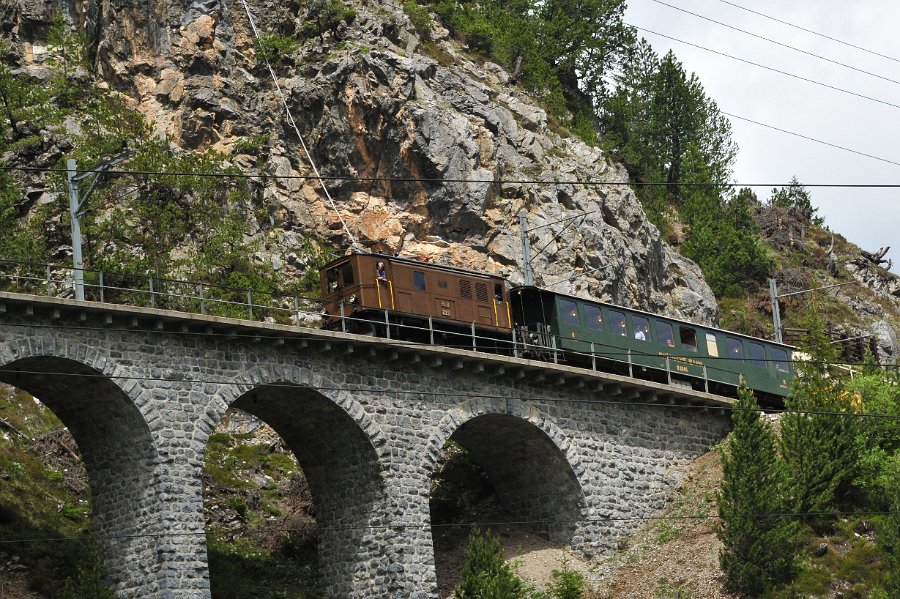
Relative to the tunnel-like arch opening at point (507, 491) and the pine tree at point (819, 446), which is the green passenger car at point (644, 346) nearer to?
the tunnel-like arch opening at point (507, 491)

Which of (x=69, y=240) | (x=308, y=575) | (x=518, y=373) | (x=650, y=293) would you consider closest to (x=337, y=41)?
(x=69, y=240)

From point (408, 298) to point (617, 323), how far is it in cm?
931

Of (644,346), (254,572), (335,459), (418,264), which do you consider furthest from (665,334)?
(254,572)

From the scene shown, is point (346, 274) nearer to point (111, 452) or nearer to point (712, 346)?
point (111, 452)

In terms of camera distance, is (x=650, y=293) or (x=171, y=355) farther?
(x=650, y=293)

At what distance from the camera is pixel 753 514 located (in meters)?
38.9

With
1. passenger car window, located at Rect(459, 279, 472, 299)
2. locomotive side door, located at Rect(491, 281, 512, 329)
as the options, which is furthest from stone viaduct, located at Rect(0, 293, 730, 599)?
passenger car window, located at Rect(459, 279, 472, 299)

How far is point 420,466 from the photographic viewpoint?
129 feet

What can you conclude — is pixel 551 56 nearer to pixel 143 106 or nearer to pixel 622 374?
pixel 143 106

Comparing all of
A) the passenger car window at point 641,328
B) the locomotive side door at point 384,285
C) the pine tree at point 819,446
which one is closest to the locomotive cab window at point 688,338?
the passenger car window at point 641,328

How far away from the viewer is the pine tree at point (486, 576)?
3547 centimetres

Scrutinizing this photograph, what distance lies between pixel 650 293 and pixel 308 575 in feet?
96.4

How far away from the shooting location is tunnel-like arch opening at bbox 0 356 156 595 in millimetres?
33844

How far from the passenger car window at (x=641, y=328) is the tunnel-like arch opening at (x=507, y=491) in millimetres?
7006
